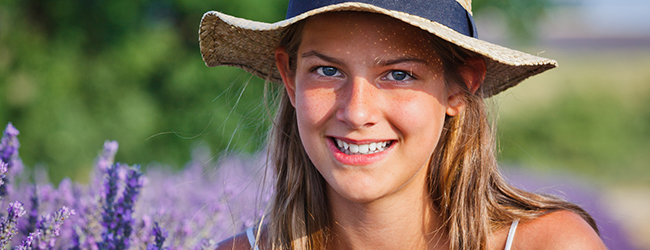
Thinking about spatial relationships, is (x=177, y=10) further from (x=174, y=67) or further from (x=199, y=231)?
(x=199, y=231)

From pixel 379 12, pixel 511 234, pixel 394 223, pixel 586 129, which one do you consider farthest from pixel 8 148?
pixel 586 129

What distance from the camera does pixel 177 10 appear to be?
4.68 metres

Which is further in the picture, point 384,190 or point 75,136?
point 75,136

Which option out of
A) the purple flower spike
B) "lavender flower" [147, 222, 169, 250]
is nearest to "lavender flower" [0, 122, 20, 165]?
the purple flower spike

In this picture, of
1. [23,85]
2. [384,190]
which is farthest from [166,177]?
[384,190]

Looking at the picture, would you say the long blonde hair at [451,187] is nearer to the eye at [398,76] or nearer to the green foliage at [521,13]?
the eye at [398,76]

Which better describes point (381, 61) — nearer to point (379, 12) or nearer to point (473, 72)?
point (379, 12)

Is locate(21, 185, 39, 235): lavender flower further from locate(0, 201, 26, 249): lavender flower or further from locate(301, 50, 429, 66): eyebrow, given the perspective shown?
locate(301, 50, 429, 66): eyebrow

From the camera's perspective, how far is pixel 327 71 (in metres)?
1.80

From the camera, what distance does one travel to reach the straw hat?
1.64 metres

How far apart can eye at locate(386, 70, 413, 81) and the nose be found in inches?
2.8

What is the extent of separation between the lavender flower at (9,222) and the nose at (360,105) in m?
0.92

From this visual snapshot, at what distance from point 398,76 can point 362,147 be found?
25cm

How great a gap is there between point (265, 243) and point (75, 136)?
9.39 ft
